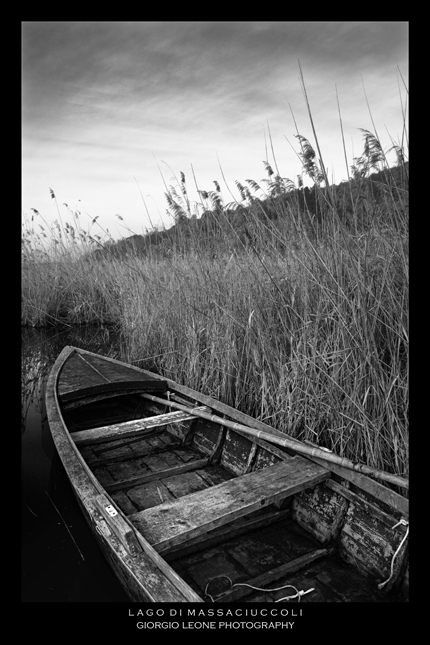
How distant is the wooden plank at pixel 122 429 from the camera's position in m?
3.01

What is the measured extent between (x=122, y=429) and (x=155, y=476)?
50 cm

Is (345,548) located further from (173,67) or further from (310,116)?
(173,67)

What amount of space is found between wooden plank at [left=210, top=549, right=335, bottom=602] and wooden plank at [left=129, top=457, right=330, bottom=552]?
271 millimetres

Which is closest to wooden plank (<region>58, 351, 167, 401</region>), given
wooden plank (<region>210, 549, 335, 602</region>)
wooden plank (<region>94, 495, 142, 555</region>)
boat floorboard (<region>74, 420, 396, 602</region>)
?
boat floorboard (<region>74, 420, 396, 602</region>)

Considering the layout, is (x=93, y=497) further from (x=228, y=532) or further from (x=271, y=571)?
(x=271, y=571)

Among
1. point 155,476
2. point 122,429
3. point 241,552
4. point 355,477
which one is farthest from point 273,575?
point 122,429

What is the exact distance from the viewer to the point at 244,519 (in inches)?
91.7

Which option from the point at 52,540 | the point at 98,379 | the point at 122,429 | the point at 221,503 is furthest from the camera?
the point at 98,379

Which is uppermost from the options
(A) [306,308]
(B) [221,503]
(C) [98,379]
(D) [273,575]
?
(A) [306,308]

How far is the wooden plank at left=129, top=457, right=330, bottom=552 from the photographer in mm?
1874

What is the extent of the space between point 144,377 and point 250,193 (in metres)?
2.02

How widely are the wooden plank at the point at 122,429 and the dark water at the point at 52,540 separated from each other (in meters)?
0.37

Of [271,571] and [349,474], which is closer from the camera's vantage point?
[271,571]
